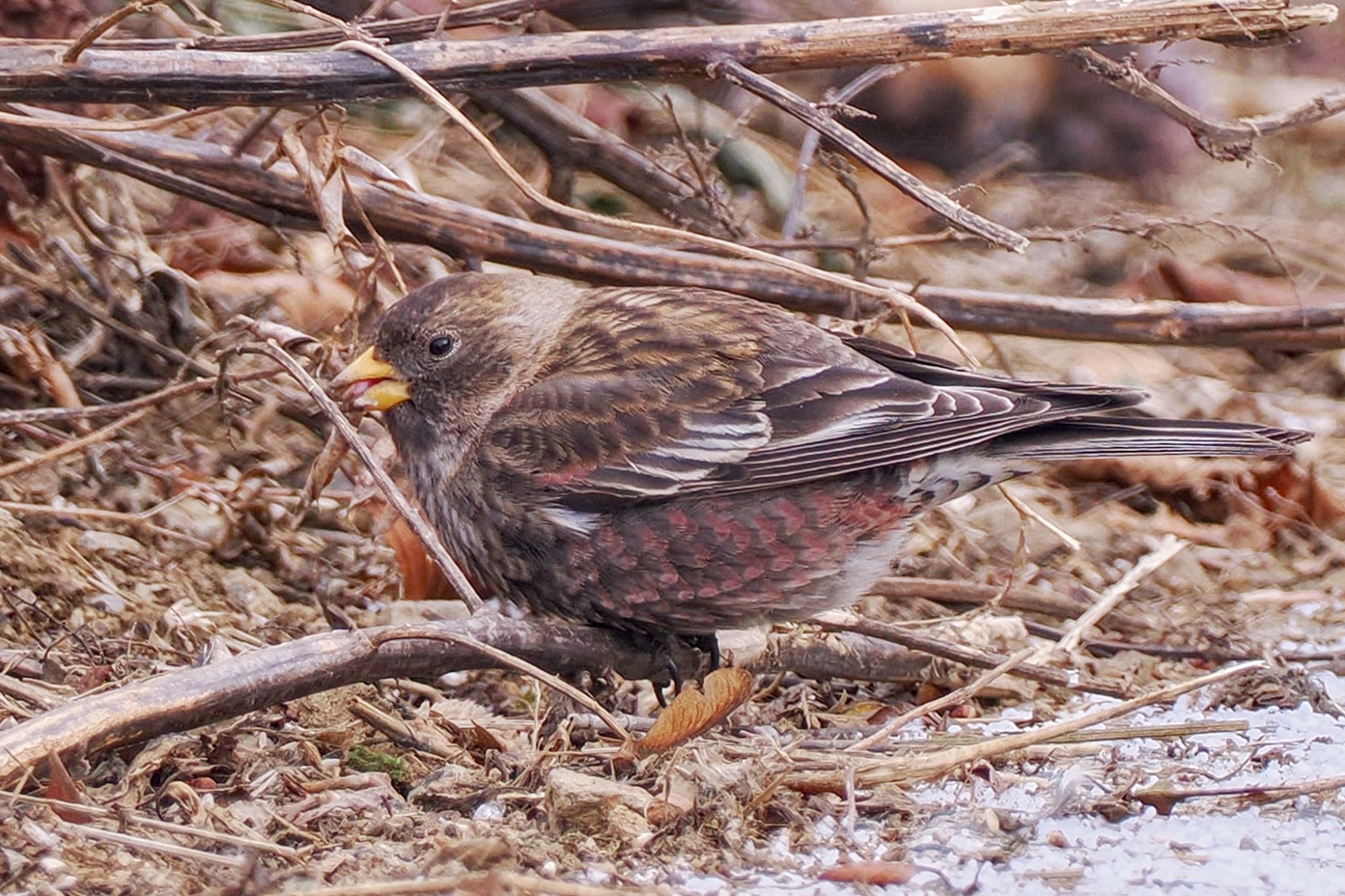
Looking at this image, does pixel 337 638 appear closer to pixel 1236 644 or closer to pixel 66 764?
pixel 66 764

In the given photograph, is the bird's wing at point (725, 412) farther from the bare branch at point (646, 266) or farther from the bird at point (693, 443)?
the bare branch at point (646, 266)

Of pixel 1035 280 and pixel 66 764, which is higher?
pixel 66 764

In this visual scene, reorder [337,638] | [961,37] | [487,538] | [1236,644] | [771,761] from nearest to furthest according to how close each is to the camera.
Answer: [337,638] → [771,761] → [961,37] → [487,538] → [1236,644]

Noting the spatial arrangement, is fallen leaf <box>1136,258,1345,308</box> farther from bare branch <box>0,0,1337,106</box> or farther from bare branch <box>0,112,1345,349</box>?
bare branch <box>0,0,1337,106</box>

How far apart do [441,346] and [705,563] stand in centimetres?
95

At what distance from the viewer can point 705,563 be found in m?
3.85

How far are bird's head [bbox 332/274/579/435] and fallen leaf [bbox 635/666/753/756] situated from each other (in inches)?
49.3

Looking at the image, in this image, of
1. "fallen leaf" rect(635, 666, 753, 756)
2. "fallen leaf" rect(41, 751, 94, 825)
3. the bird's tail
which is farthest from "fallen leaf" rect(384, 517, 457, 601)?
"fallen leaf" rect(41, 751, 94, 825)

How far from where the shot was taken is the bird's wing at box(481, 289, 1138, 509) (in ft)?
12.9

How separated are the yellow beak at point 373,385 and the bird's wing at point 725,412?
33cm

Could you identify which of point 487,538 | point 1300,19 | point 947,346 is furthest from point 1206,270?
point 487,538

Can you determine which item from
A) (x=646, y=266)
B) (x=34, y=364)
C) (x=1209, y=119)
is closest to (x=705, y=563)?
(x=646, y=266)

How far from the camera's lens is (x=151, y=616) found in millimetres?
4121

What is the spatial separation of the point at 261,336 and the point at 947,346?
10.7 feet
